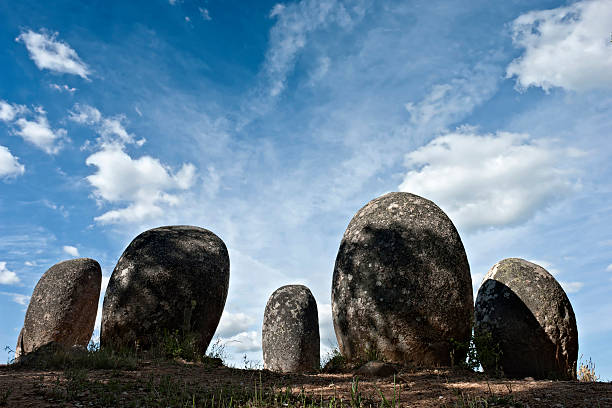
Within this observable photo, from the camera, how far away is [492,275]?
31.8 feet

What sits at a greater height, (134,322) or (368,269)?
(368,269)

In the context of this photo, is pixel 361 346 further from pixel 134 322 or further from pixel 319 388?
pixel 134 322

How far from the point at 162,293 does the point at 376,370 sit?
4.68 m

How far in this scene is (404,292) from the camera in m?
8.57

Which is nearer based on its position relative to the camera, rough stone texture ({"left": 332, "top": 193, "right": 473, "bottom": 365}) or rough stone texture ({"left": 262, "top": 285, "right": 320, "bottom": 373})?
rough stone texture ({"left": 332, "top": 193, "right": 473, "bottom": 365})

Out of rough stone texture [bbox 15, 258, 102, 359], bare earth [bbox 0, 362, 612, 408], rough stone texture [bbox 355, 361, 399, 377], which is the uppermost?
rough stone texture [bbox 15, 258, 102, 359]

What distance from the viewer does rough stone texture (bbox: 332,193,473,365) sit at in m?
8.58

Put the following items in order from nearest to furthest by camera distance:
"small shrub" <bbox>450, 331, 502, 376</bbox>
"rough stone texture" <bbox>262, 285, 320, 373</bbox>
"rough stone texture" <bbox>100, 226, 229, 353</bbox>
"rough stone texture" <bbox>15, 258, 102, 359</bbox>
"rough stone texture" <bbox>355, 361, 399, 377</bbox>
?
"rough stone texture" <bbox>355, 361, 399, 377</bbox> → "small shrub" <bbox>450, 331, 502, 376</bbox> → "rough stone texture" <bbox>100, 226, 229, 353</bbox> → "rough stone texture" <bbox>15, 258, 102, 359</bbox> → "rough stone texture" <bbox>262, 285, 320, 373</bbox>

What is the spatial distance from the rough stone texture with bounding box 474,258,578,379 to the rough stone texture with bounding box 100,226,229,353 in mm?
5367

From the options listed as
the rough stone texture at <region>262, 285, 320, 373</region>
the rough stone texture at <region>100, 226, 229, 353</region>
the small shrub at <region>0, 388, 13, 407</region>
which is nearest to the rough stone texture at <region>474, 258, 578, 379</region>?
the rough stone texture at <region>100, 226, 229, 353</region>

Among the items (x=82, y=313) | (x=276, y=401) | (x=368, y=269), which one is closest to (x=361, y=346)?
(x=368, y=269)

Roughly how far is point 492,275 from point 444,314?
67.9 inches

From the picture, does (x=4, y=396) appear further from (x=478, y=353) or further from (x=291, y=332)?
(x=291, y=332)

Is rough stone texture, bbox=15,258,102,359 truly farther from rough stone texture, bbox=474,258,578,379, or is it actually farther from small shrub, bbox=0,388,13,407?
rough stone texture, bbox=474,258,578,379
